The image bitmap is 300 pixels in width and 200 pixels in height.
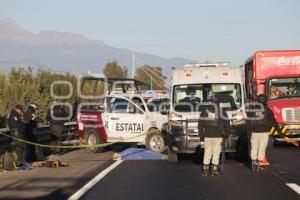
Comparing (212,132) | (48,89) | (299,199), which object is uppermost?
(48,89)

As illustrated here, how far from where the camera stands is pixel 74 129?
2388cm

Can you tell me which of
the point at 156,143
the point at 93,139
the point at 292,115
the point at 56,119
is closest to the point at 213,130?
the point at 156,143

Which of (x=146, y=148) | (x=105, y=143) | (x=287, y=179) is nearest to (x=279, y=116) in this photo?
(x=146, y=148)

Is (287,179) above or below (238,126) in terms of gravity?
below

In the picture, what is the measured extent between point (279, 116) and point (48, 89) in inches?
690

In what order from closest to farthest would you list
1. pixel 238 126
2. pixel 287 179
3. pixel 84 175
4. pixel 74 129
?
1. pixel 287 179
2. pixel 84 175
3. pixel 238 126
4. pixel 74 129

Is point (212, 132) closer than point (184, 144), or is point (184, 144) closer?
point (212, 132)

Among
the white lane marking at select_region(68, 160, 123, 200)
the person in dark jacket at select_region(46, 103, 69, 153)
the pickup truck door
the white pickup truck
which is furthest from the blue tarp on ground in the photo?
the person in dark jacket at select_region(46, 103, 69, 153)

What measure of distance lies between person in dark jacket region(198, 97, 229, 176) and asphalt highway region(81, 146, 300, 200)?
1.40 ft

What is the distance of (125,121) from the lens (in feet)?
60.6

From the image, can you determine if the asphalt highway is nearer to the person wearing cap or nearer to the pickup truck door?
the pickup truck door

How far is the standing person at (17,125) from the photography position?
51.1 ft

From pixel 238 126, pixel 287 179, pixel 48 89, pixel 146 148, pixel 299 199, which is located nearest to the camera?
pixel 299 199

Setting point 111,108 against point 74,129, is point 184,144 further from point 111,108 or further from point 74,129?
point 74,129
